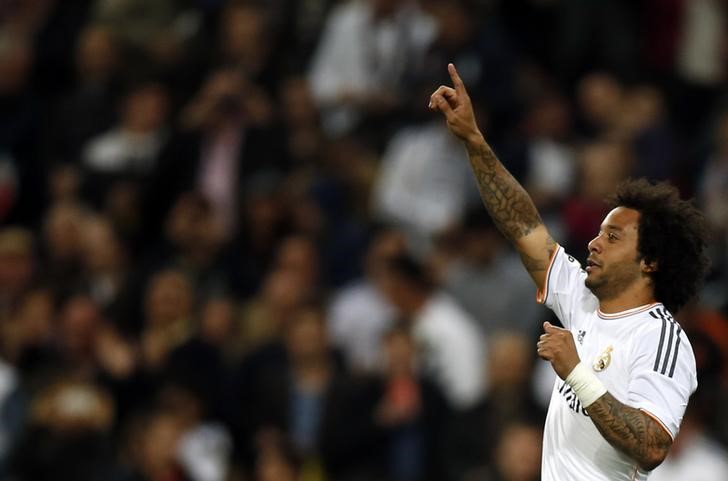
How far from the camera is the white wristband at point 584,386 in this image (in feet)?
17.2

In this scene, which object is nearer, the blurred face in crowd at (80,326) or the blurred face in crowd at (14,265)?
the blurred face in crowd at (80,326)

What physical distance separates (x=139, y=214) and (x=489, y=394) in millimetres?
4016

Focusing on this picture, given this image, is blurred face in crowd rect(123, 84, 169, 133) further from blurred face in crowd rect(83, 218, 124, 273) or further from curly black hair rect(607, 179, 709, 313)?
curly black hair rect(607, 179, 709, 313)

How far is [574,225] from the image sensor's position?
10289mm

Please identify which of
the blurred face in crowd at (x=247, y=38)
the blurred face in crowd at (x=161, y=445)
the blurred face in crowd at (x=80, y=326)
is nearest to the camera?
the blurred face in crowd at (x=161, y=445)

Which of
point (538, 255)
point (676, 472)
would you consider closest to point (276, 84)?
point (676, 472)

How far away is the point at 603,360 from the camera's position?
562 centimetres

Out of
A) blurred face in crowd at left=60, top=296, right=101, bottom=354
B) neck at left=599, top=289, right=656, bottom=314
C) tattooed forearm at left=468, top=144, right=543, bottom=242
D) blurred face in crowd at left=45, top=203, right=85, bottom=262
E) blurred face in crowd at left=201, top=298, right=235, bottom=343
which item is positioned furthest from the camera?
blurred face in crowd at left=45, top=203, right=85, bottom=262

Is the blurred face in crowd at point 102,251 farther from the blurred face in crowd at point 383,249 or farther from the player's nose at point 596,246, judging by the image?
the player's nose at point 596,246

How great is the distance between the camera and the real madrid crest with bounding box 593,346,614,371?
5.61 meters

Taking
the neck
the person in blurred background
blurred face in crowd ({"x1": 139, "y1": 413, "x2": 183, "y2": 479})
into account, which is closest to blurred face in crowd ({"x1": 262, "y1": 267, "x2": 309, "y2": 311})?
the person in blurred background

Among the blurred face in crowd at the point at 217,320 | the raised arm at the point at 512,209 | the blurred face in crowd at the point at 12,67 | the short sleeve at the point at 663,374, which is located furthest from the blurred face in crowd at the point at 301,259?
the short sleeve at the point at 663,374

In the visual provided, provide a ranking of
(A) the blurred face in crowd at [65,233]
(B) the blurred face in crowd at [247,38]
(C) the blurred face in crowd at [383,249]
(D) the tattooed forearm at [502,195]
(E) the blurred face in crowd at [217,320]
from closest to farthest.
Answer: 1. (D) the tattooed forearm at [502,195]
2. (C) the blurred face in crowd at [383,249]
3. (E) the blurred face in crowd at [217,320]
4. (A) the blurred face in crowd at [65,233]
5. (B) the blurred face in crowd at [247,38]

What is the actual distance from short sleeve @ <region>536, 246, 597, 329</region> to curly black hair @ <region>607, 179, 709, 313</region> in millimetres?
353
